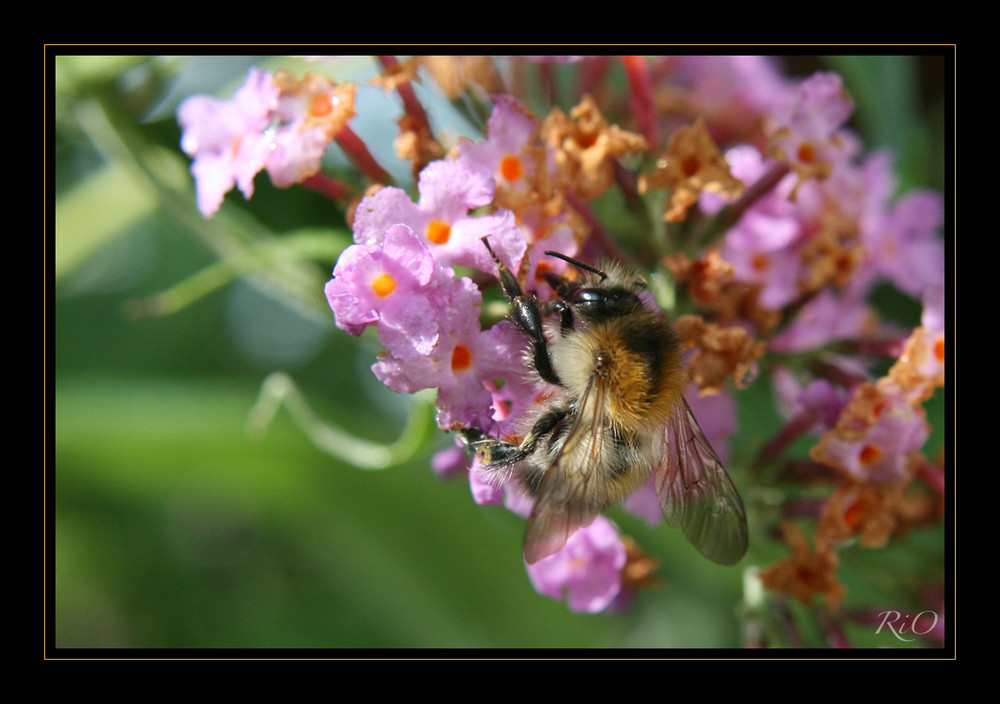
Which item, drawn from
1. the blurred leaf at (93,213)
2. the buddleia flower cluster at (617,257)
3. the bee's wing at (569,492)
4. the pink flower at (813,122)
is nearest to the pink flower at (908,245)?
the buddleia flower cluster at (617,257)

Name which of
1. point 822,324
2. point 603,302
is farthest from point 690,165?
point 822,324

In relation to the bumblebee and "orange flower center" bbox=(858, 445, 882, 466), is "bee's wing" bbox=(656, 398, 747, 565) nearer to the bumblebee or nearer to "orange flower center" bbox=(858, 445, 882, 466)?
the bumblebee

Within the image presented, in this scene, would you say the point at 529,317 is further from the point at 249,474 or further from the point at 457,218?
the point at 249,474

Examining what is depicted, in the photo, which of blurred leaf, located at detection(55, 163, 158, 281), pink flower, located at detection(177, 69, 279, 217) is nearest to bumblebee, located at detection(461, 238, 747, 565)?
pink flower, located at detection(177, 69, 279, 217)

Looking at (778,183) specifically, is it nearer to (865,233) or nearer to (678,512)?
(865,233)

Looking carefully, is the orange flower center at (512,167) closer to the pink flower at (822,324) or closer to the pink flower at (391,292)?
the pink flower at (391,292)

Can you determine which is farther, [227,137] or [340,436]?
[340,436]
